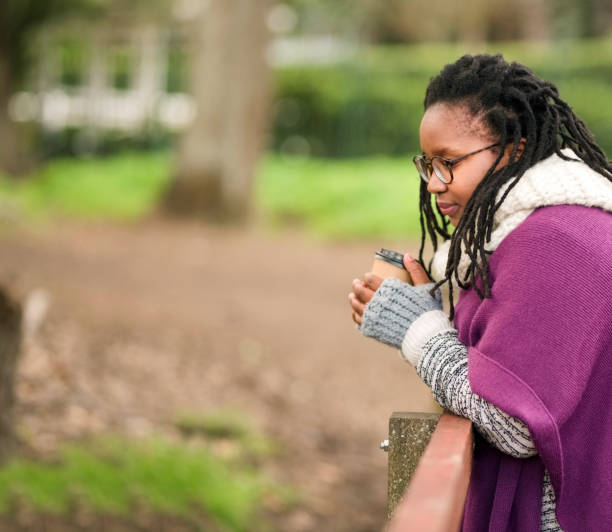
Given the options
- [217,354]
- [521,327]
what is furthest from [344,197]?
[521,327]

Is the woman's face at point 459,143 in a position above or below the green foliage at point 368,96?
above

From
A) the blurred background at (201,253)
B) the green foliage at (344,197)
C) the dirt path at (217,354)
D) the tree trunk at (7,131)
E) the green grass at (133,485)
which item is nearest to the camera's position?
the green grass at (133,485)

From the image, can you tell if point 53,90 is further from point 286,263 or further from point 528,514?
point 528,514

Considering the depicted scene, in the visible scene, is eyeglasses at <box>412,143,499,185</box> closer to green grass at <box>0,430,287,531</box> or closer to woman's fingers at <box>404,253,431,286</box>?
woman's fingers at <box>404,253,431,286</box>

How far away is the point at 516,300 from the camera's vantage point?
1832 millimetres

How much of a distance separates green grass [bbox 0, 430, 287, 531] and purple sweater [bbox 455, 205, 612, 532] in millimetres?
3376

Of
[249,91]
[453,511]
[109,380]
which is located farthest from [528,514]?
[249,91]

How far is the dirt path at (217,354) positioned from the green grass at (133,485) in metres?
0.34

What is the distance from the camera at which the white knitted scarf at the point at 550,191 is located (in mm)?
1899

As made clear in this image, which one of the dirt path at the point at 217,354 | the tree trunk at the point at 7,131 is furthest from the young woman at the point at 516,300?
the tree trunk at the point at 7,131

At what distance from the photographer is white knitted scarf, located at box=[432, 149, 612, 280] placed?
1.90 metres

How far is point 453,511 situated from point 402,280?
694mm

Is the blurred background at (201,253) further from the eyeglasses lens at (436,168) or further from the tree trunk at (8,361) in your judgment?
the eyeglasses lens at (436,168)

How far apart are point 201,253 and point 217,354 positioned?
3.51 meters
